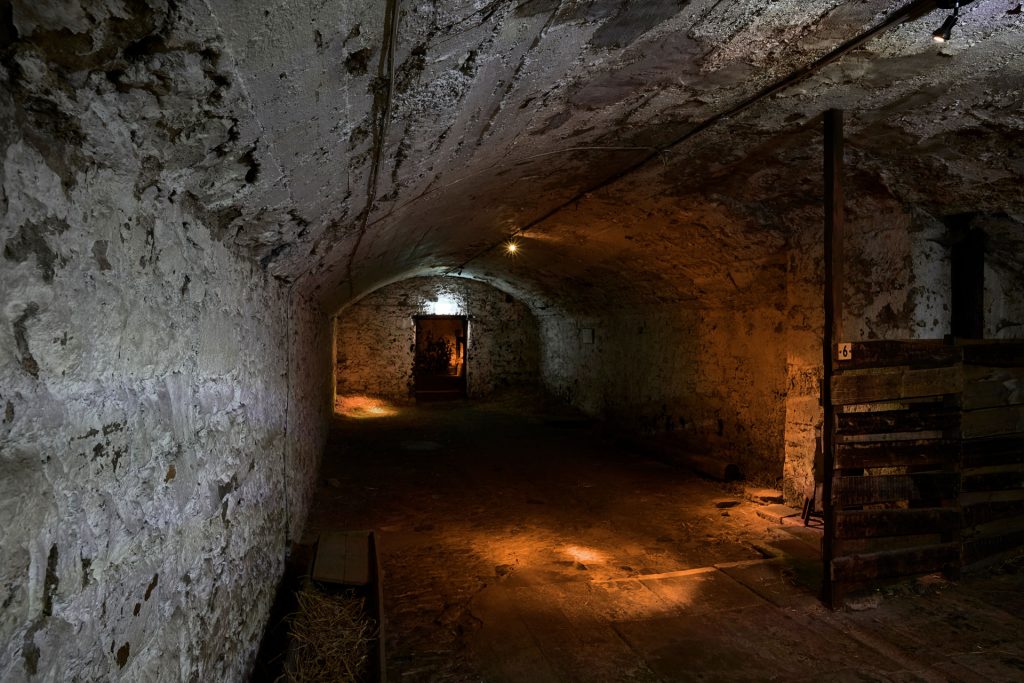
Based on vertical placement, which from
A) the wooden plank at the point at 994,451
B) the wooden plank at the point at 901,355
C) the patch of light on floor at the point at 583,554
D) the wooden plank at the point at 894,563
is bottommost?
the patch of light on floor at the point at 583,554

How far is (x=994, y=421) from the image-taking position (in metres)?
3.95

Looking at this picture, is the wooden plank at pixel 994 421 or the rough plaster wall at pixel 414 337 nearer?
the wooden plank at pixel 994 421

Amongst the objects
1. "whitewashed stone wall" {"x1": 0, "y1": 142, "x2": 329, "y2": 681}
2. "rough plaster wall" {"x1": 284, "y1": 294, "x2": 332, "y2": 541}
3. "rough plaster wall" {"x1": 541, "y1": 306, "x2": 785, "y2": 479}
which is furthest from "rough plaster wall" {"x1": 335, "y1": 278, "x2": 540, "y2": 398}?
"whitewashed stone wall" {"x1": 0, "y1": 142, "x2": 329, "y2": 681}

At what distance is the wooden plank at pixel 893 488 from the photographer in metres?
3.57

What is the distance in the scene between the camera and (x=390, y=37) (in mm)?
1476

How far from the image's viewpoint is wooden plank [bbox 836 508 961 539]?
357cm

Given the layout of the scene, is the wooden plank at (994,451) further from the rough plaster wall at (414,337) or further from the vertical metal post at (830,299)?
the rough plaster wall at (414,337)

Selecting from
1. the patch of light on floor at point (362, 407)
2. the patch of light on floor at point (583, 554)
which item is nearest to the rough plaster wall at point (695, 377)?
the patch of light on floor at point (583, 554)

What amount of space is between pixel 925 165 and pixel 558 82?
297 cm

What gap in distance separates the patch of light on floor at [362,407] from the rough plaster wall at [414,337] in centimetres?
27

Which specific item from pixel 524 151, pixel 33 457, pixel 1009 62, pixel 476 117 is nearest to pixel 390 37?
pixel 476 117

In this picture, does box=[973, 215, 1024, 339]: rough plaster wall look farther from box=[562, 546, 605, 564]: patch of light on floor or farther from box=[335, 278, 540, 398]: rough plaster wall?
box=[335, 278, 540, 398]: rough plaster wall

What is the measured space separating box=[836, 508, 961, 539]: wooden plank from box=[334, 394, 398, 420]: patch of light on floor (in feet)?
31.0

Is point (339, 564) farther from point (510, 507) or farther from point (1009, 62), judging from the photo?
point (1009, 62)
